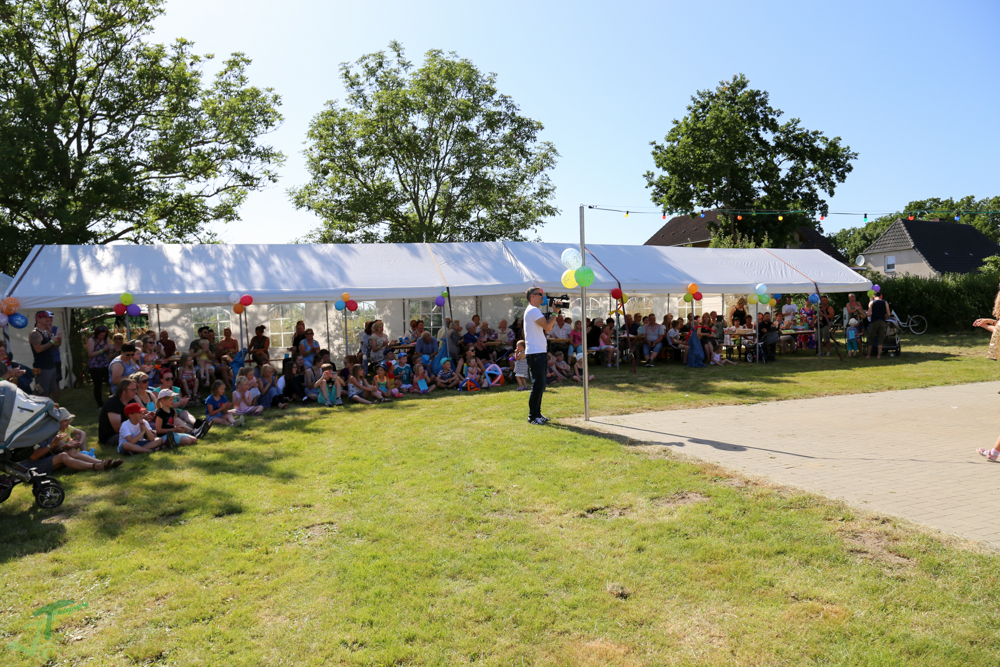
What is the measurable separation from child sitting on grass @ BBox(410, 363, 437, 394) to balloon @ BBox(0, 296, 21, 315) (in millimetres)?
6276

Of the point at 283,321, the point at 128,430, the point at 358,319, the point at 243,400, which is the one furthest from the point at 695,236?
the point at 128,430

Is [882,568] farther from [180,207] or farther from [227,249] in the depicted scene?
[180,207]

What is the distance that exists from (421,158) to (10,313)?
661 inches

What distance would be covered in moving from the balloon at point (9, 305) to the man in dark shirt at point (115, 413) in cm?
431

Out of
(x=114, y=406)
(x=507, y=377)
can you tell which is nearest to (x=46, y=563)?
(x=114, y=406)

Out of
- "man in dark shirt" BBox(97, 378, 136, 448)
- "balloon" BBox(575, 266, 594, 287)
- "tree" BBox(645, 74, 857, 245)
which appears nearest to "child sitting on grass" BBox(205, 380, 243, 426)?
"man in dark shirt" BBox(97, 378, 136, 448)

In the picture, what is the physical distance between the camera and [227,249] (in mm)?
13641

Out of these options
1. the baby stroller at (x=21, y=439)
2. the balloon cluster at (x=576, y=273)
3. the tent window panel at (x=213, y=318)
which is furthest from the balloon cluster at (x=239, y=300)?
the baby stroller at (x=21, y=439)

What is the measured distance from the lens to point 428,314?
1730 centimetres

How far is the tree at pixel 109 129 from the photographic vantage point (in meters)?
17.0

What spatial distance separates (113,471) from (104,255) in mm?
8106

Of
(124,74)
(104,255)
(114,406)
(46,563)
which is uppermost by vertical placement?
(124,74)

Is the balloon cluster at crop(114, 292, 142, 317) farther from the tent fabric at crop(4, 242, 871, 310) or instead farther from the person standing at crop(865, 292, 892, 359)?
the person standing at crop(865, 292, 892, 359)

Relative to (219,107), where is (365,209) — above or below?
below
